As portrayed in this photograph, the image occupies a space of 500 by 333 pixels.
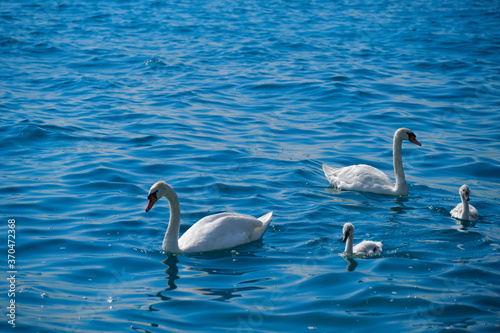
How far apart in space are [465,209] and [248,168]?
4276 millimetres

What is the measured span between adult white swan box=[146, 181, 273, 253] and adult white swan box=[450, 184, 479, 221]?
3.06 m

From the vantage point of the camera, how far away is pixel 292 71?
20.8 meters

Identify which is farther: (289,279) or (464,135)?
(464,135)

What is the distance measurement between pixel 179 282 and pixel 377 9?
26.7 meters

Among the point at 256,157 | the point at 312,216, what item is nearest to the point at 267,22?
the point at 256,157

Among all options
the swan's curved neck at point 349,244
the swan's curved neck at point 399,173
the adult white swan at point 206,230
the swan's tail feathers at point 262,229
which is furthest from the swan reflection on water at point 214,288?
the swan's curved neck at point 399,173

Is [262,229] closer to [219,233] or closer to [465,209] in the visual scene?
[219,233]

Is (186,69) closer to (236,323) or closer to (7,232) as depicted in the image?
(7,232)

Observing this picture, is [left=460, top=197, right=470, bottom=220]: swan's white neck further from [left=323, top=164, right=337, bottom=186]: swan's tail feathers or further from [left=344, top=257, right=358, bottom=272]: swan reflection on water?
[left=323, top=164, right=337, bottom=186]: swan's tail feathers

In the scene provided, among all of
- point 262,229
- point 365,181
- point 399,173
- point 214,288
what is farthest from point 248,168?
point 214,288

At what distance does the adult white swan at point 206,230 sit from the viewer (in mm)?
9219

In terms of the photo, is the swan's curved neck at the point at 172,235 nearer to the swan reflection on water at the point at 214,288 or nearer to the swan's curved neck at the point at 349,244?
the swan reflection on water at the point at 214,288

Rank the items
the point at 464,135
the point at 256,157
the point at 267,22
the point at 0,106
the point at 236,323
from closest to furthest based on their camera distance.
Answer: the point at 236,323
the point at 256,157
the point at 464,135
the point at 0,106
the point at 267,22

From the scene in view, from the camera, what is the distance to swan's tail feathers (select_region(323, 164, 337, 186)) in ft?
40.4
